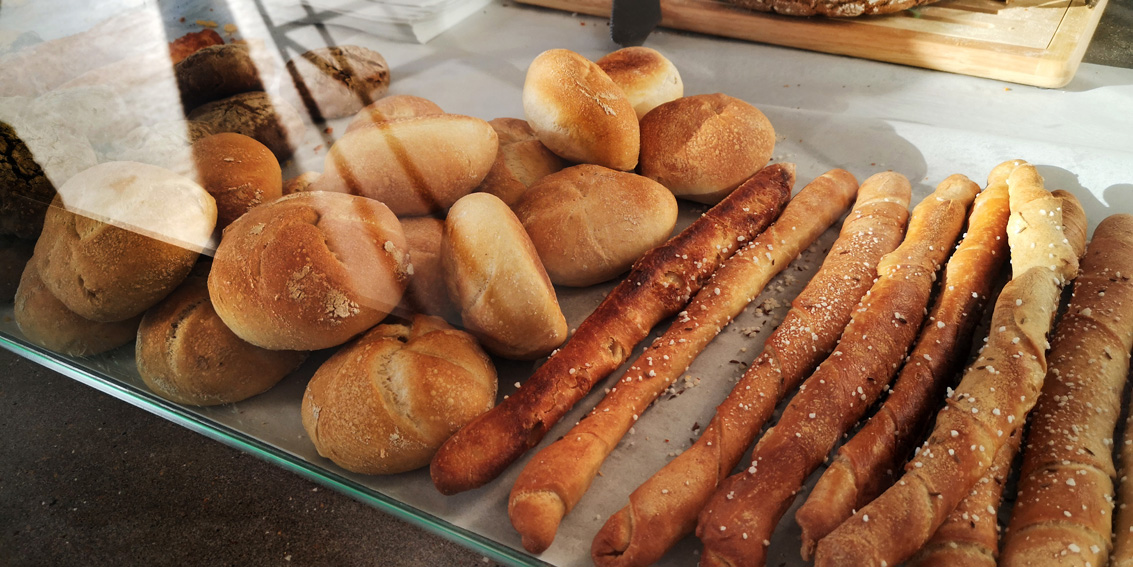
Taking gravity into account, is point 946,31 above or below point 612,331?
above

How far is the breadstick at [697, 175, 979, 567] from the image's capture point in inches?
35.9

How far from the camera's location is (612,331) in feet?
4.00

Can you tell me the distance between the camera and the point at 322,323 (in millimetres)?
1049

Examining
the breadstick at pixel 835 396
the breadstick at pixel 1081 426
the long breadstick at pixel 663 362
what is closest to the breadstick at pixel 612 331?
the long breadstick at pixel 663 362

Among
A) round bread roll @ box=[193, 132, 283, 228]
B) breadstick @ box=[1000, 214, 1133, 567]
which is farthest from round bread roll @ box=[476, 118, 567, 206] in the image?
breadstick @ box=[1000, 214, 1133, 567]

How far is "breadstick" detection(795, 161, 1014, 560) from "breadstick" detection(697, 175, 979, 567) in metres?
0.03

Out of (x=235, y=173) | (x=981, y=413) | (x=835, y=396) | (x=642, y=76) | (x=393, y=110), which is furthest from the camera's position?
(x=642, y=76)

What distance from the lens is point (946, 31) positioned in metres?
1.75

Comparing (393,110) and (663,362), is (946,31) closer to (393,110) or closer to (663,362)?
(663,362)

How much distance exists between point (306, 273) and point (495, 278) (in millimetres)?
284

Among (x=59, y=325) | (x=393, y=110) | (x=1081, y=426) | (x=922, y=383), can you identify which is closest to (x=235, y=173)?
(x=393, y=110)

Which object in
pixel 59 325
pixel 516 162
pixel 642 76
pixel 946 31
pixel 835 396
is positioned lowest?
pixel 59 325

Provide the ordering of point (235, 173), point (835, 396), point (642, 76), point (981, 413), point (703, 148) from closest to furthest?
point (981, 413) → point (835, 396) → point (235, 173) → point (703, 148) → point (642, 76)

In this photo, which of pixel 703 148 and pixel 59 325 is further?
pixel 703 148
